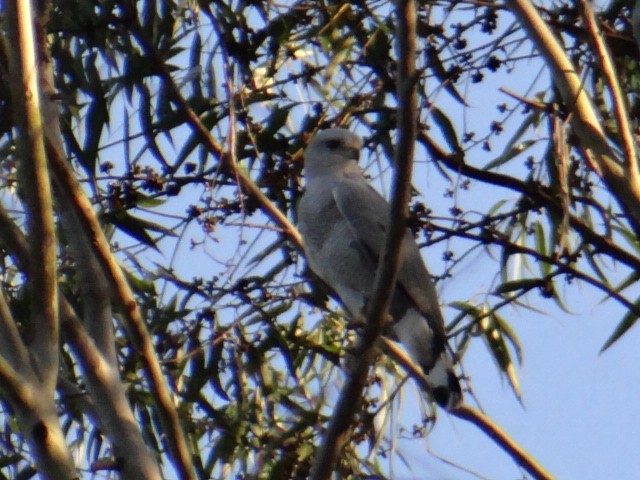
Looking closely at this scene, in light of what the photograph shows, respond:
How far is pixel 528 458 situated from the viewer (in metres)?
2.63

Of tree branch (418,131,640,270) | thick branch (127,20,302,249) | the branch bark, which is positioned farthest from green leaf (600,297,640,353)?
the branch bark

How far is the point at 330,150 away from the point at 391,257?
1405 mm

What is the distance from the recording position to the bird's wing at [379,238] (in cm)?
330

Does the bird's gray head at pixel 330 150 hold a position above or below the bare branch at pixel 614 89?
above

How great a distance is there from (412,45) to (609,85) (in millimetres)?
651

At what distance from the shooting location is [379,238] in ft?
11.3

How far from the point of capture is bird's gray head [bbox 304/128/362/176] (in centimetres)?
350

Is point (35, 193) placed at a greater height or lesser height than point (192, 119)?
lesser

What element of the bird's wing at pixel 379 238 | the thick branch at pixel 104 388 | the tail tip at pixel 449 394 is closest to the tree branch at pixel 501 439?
the tail tip at pixel 449 394

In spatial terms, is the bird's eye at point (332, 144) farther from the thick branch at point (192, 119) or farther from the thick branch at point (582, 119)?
the thick branch at point (582, 119)

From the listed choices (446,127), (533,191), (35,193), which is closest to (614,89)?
(533,191)

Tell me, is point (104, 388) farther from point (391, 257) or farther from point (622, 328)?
point (622, 328)

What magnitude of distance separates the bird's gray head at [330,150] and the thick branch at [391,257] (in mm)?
1204

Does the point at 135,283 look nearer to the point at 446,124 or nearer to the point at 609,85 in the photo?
the point at 446,124
